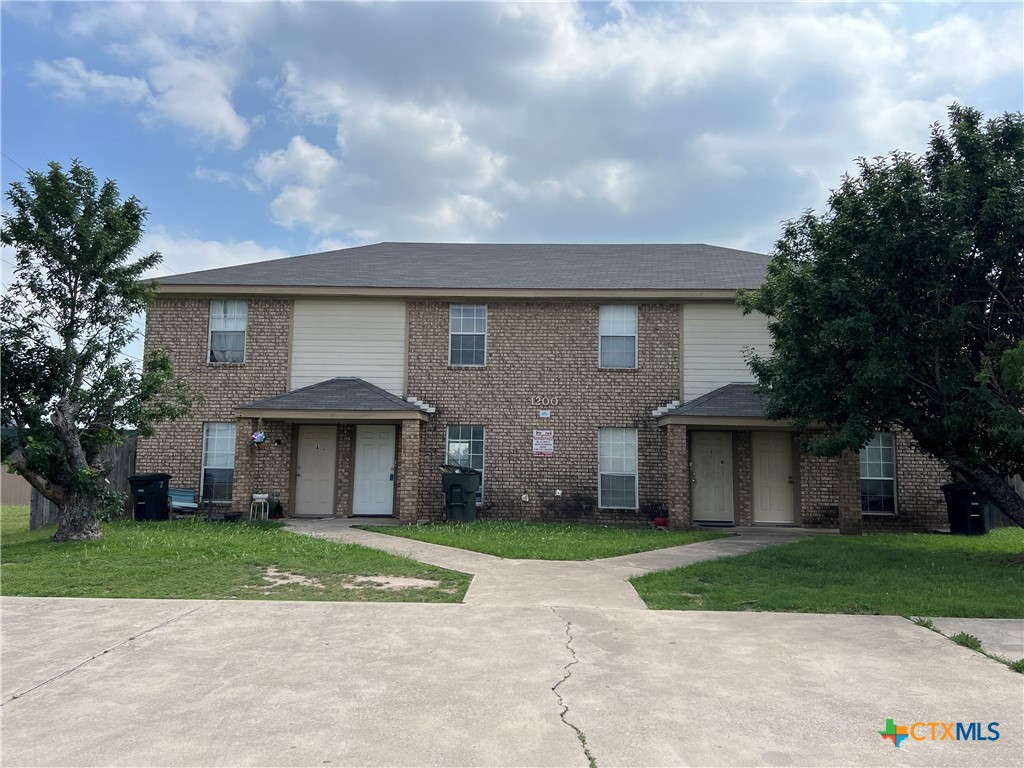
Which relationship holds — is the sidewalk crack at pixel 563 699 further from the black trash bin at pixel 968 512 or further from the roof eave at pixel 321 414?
the black trash bin at pixel 968 512

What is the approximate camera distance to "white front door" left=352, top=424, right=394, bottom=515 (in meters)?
15.4

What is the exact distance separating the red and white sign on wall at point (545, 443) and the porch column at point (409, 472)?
2649 millimetres

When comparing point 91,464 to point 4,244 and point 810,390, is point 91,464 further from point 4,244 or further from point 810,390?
point 810,390

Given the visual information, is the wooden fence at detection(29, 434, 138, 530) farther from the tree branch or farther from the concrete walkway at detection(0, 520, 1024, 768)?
the concrete walkway at detection(0, 520, 1024, 768)

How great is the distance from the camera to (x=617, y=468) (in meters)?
15.2

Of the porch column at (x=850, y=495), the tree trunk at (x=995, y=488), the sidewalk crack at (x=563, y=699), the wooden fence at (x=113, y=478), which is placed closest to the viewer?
the sidewalk crack at (x=563, y=699)

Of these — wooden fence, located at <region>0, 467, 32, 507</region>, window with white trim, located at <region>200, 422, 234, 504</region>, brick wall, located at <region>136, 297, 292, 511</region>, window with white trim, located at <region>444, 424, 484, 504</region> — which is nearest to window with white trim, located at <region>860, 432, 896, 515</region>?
window with white trim, located at <region>444, 424, 484, 504</region>

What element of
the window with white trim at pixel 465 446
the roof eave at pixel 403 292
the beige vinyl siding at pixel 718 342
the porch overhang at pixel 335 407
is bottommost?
the window with white trim at pixel 465 446

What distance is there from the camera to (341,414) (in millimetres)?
14148

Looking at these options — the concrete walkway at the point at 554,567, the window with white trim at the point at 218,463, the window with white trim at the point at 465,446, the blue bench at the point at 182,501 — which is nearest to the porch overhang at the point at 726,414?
the concrete walkway at the point at 554,567

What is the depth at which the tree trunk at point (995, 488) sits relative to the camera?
10070 millimetres

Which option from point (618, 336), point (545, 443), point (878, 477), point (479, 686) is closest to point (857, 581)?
point (479, 686)

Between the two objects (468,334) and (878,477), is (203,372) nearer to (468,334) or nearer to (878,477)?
(468,334)

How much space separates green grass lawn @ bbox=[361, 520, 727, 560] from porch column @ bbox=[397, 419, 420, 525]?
426 millimetres
